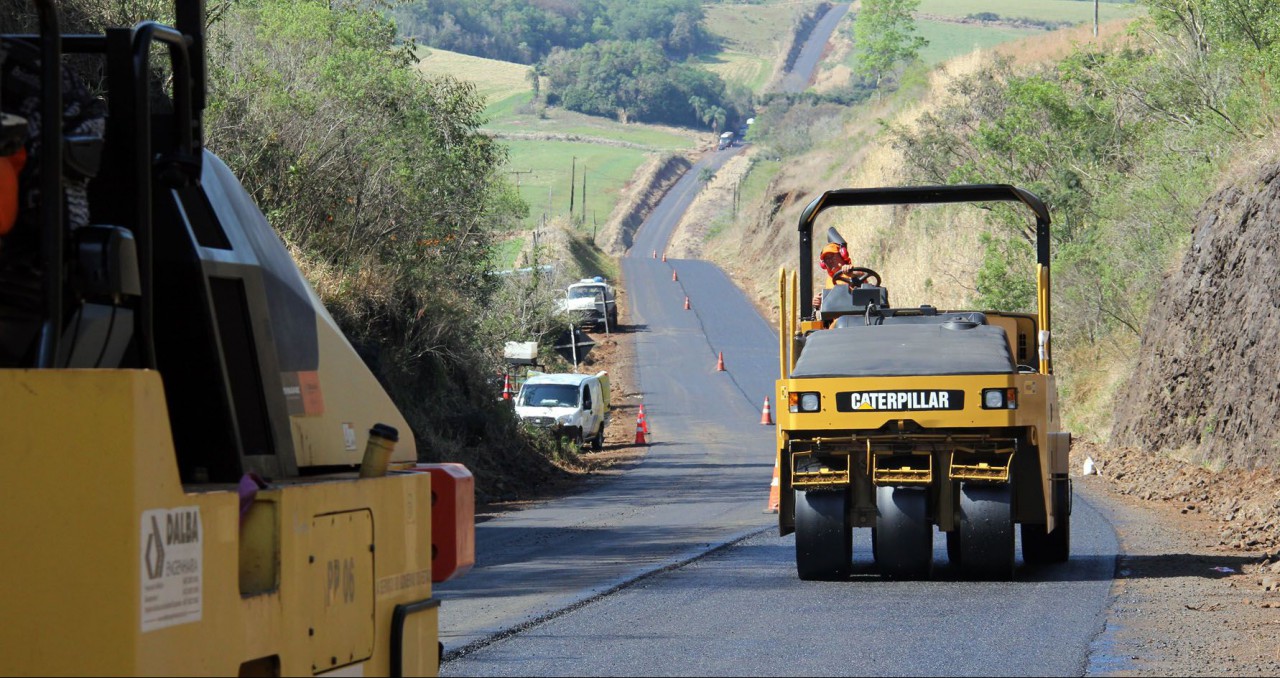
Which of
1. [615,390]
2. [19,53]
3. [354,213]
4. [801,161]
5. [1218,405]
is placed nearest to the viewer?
[19,53]

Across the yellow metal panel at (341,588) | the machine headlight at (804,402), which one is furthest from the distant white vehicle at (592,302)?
the yellow metal panel at (341,588)

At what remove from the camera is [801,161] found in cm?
10100

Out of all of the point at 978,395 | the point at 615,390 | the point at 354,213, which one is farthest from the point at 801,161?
the point at 978,395

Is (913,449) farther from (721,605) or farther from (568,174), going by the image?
(568,174)

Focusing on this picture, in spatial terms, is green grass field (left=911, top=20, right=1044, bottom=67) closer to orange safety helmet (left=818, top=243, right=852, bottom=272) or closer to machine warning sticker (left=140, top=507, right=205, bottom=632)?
orange safety helmet (left=818, top=243, right=852, bottom=272)

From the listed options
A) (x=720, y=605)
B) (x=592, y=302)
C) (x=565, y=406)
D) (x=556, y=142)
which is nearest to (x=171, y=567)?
(x=720, y=605)

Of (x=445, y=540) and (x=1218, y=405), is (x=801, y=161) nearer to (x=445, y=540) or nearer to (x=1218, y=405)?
(x=1218, y=405)

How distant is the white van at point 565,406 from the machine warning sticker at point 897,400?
68.4 ft

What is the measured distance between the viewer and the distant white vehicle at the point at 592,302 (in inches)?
2402

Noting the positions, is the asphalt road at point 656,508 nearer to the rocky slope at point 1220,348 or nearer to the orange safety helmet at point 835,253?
the orange safety helmet at point 835,253

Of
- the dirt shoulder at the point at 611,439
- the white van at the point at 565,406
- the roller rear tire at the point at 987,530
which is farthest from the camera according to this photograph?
the white van at the point at 565,406

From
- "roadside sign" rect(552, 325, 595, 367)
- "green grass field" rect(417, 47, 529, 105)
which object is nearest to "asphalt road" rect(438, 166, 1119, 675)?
"roadside sign" rect(552, 325, 595, 367)

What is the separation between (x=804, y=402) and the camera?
12.1 m

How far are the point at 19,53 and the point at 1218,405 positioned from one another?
875 inches
